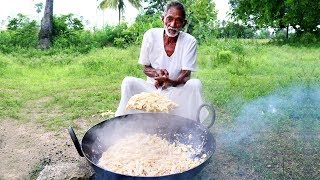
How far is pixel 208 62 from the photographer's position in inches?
351

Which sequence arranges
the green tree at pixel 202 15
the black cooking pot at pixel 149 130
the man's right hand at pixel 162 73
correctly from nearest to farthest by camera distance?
the black cooking pot at pixel 149 130 → the man's right hand at pixel 162 73 → the green tree at pixel 202 15

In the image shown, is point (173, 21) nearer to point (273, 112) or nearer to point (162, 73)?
point (162, 73)

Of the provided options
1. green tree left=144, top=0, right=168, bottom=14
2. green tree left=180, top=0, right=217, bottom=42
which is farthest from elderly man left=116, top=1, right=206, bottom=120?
green tree left=144, top=0, right=168, bottom=14

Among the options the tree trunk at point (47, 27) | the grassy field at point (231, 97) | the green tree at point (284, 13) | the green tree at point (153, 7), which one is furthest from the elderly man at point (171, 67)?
the green tree at point (153, 7)

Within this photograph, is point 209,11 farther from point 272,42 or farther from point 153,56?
point 153,56

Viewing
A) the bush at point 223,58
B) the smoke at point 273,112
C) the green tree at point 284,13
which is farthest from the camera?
the green tree at point 284,13

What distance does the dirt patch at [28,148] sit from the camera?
3826mm

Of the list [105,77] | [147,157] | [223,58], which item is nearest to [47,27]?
[105,77]

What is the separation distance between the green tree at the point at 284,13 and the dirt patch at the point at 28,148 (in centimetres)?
1158

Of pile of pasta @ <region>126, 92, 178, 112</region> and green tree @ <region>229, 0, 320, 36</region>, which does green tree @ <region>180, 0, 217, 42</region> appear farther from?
pile of pasta @ <region>126, 92, 178, 112</region>

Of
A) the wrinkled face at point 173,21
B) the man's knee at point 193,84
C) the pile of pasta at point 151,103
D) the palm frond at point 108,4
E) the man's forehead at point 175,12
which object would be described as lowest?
the pile of pasta at point 151,103

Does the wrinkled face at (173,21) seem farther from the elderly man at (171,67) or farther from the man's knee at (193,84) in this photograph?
the man's knee at (193,84)

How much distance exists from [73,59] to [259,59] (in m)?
5.29

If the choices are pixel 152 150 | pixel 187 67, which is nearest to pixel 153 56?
pixel 187 67
